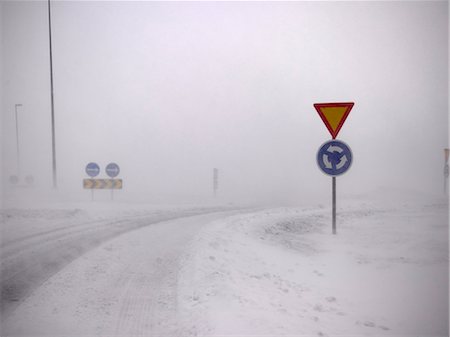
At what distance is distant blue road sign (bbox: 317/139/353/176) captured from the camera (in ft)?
21.8

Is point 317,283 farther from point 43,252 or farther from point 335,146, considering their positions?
point 43,252

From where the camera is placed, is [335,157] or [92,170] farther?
[92,170]

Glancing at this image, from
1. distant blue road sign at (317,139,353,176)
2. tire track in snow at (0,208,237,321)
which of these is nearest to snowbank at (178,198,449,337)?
distant blue road sign at (317,139,353,176)

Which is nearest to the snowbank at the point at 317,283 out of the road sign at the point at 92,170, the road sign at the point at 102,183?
the road sign at the point at 92,170

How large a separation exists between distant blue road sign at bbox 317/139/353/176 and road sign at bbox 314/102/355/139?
24cm

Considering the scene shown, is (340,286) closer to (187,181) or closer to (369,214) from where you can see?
(369,214)

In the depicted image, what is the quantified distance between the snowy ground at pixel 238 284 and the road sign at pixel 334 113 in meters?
2.61

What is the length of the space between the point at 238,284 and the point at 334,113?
4140mm

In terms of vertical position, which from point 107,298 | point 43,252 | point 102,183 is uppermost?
point 102,183

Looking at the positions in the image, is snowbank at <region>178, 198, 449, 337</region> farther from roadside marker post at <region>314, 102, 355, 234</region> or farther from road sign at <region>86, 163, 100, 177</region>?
road sign at <region>86, 163, 100, 177</region>

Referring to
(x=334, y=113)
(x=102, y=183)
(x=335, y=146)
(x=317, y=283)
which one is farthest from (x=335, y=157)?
(x=102, y=183)

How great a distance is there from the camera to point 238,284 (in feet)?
15.0

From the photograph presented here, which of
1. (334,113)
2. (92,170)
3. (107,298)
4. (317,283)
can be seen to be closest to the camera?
(107,298)

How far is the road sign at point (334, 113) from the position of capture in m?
6.62
